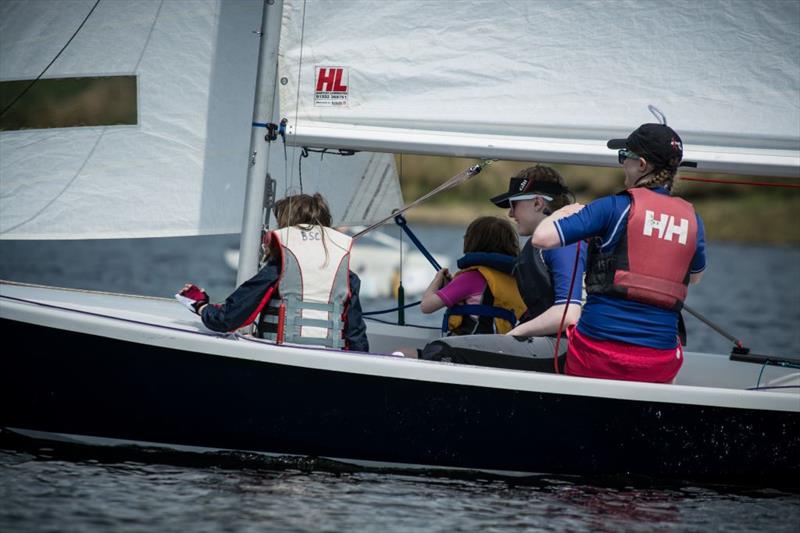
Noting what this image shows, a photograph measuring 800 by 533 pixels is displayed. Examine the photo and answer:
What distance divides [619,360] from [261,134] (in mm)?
1895

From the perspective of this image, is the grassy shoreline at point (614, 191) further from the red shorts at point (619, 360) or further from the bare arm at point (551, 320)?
the red shorts at point (619, 360)

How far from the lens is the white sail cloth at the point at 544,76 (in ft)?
17.8

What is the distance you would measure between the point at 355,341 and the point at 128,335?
0.96 meters

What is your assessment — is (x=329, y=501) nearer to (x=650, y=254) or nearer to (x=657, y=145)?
(x=650, y=254)

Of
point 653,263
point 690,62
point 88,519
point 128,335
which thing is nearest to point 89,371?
point 128,335

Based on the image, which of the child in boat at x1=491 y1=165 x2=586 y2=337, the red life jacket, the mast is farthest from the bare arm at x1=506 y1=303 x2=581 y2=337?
the mast

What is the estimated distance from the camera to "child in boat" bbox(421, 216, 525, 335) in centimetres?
547

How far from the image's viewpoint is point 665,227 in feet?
15.6

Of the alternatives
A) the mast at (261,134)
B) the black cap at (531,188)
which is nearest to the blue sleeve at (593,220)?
the black cap at (531,188)

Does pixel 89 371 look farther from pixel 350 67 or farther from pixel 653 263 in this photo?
pixel 653 263

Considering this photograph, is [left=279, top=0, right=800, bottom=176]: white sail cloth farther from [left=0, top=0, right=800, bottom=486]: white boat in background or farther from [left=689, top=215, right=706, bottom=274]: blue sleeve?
[left=689, top=215, right=706, bottom=274]: blue sleeve

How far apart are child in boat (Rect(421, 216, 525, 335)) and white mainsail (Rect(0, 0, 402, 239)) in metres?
0.90

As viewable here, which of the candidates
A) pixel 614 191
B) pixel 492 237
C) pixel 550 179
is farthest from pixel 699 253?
pixel 614 191

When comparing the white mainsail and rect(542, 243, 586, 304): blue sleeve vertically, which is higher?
the white mainsail
